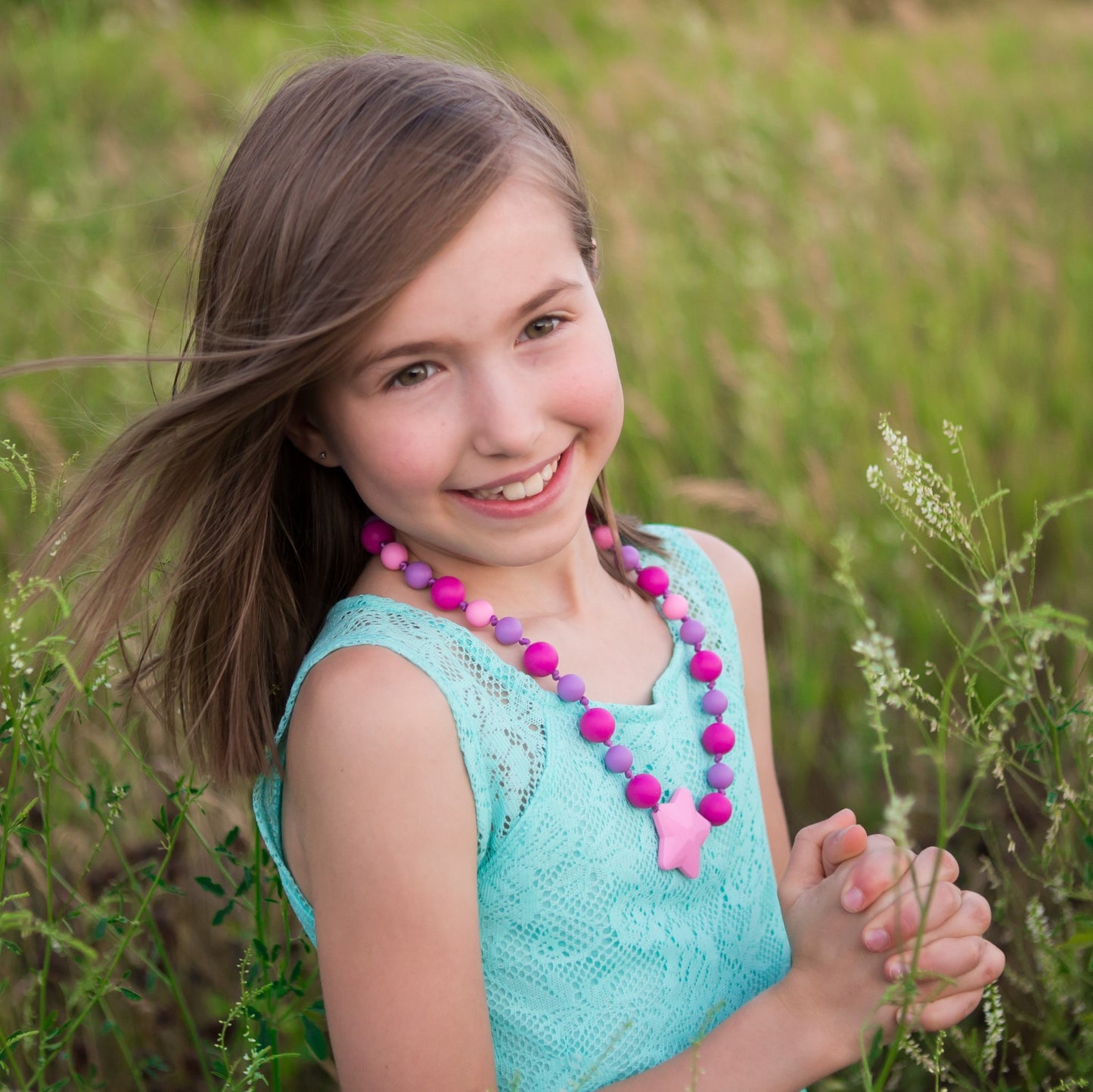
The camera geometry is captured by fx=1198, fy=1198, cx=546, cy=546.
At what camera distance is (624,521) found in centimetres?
193

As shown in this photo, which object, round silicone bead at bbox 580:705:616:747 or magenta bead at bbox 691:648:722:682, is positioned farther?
magenta bead at bbox 691:648:722:682

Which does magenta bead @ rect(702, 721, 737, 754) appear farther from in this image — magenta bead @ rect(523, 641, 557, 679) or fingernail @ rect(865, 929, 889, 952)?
fingernail @ rect(865, 929, 889, 952)

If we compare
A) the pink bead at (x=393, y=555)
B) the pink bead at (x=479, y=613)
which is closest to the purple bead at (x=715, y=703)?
the pink bead at (x=479, y=613)

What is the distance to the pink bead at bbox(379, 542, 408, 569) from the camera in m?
1.56

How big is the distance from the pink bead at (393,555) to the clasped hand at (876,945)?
0.65 metres

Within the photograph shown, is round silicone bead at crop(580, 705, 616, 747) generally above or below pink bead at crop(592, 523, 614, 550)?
below

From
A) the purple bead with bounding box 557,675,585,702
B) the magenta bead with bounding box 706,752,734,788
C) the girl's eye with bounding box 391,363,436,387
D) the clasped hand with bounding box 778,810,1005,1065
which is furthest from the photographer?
the magenta bead with bounding box 706,752,734,788

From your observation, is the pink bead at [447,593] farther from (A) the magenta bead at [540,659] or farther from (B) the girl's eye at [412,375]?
(B) the girl's eye at [412,375]

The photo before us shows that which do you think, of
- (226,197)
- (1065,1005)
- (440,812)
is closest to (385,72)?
(226,197)

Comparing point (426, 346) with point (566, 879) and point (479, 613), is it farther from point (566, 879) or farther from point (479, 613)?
point (566, 879)

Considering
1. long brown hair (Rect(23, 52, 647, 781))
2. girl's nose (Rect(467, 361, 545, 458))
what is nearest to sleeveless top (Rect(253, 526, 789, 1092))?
long brown hair (Rect(23, 52, 647, 781))

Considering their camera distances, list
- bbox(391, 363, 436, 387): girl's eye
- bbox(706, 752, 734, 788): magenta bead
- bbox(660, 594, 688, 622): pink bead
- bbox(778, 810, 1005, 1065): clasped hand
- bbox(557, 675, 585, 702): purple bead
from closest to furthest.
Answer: bbox(778, 810, 1005, 1065): clasped hand
bbox(391, 363, 436, 387): girl's eye
bbox(557, 675, 585, 702): purple bead
bbox(706, 752, 734, 788): magenta bead
bbox(660, 594, 688, 622): pink bead

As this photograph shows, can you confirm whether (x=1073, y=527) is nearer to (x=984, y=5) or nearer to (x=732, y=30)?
(x=732, y=30)

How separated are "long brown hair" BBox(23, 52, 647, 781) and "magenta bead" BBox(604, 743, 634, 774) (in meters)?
0.44
